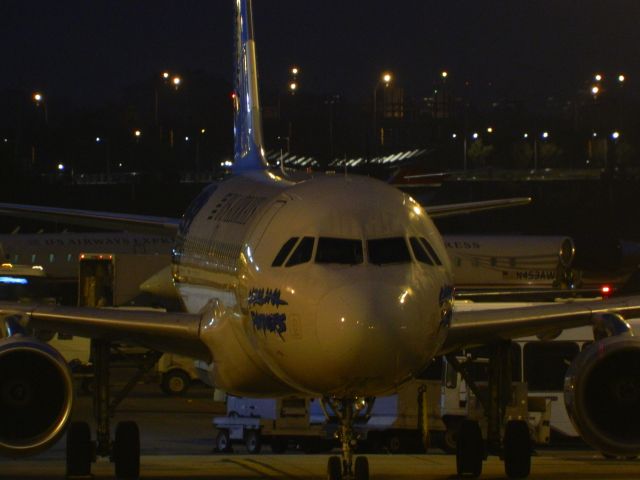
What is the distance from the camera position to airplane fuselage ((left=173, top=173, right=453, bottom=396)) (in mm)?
12320

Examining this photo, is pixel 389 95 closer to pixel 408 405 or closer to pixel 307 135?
pixel 307 135

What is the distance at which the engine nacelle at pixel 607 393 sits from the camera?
15.4 m

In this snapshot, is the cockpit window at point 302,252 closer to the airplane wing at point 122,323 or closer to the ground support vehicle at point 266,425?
the airplane wing at point 122,323

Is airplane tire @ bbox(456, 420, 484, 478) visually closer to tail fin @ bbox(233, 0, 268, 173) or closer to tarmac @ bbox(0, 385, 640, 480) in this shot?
tarmac @ bbox(0, 385, 640, 480)

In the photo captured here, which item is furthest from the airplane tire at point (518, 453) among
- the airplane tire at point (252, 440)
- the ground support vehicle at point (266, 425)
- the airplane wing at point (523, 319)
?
the airplane tire at point (252, 440)

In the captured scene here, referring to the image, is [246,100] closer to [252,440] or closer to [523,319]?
[252,440]

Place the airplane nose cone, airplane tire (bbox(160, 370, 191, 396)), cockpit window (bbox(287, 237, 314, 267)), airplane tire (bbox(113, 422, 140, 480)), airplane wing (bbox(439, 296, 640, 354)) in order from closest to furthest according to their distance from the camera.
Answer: the airplane nose cone, cockpit window (bbox(287, 237, 314, 267)), airplane wing (bbox(439, 296, 640, 354)), airplane tire (bbox(113, 422, 140, 480)), airplane tire (bbox(160, 370, 191, 396))

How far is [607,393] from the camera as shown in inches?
616

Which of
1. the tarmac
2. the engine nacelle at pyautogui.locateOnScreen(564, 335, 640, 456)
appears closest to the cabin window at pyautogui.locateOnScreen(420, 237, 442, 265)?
the engine nacelle at pyautogui.locateOnScreen(564, 335, 640, 456)

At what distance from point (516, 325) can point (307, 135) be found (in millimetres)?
93841

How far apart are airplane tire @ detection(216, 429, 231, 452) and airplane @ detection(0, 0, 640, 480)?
6881mm

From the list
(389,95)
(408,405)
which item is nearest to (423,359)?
(408,405)

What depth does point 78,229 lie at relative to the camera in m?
89.4

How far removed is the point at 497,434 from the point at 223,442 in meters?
9.28
